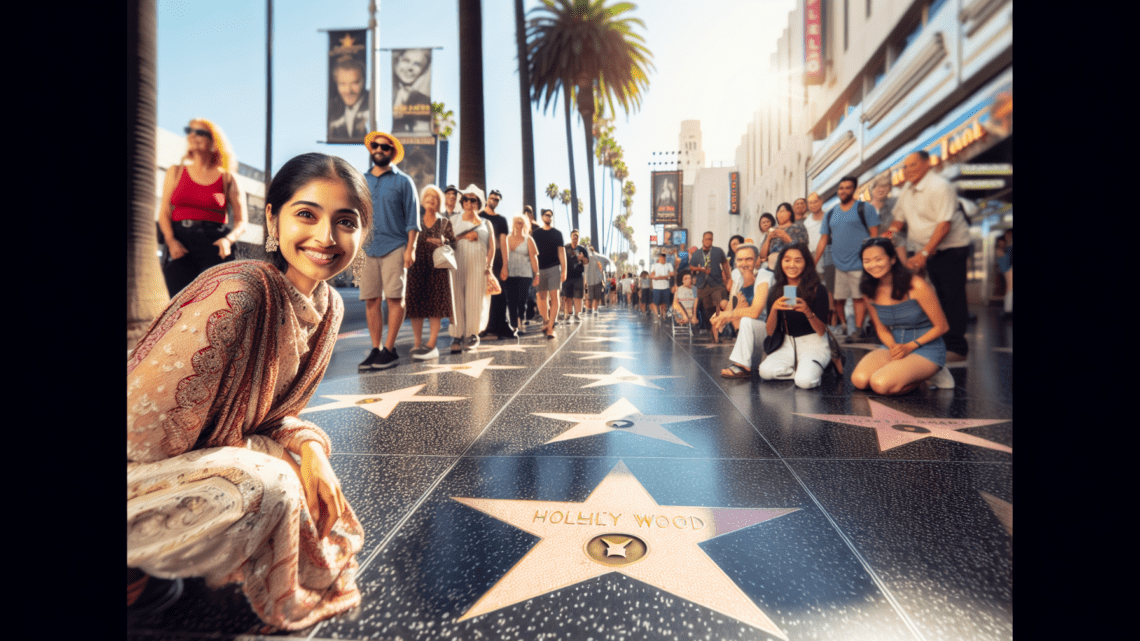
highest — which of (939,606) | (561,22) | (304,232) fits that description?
(561,22)

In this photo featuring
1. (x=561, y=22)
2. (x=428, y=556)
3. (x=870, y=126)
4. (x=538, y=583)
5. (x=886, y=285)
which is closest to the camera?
(x=538, y=583)

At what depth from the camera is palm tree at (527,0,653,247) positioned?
20.0 m

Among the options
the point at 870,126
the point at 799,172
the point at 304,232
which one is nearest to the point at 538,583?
the point at 304,232

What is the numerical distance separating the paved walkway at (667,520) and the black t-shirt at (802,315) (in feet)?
3.42

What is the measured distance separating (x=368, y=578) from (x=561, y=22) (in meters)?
22.7

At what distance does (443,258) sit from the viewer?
542 cm

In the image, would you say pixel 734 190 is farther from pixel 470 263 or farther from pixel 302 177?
pixel 302 177

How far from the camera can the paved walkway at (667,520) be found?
1160mm

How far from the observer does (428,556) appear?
56.5 inches

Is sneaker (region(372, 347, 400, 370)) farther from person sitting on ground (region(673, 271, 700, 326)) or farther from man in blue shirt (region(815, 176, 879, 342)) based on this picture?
person sitting on ground (region(673, 271, 700, 326))

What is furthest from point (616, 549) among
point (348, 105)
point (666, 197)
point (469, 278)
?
point (666, 197)

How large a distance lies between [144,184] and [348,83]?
6297mm
